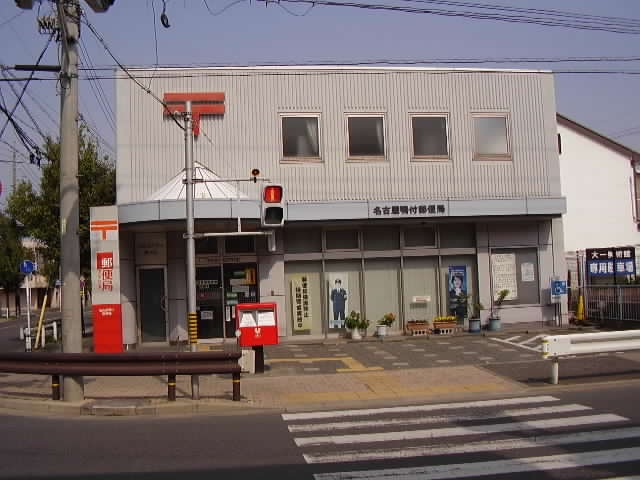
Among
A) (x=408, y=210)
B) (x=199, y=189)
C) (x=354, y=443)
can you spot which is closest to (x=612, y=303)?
(x=408, y=210)

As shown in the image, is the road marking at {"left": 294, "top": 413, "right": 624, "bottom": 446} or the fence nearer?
the road marking at {"left": 294, "top": 413, "right": 624, "bottom": 446}

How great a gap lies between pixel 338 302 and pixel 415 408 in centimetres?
942

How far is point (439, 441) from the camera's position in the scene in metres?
8.34

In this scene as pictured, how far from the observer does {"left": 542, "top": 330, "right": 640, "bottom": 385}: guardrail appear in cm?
1216

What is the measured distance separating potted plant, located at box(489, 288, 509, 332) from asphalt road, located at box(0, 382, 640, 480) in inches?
357

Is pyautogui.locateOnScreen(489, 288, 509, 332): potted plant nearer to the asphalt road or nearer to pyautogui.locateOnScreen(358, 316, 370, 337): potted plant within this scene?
pyautogui.locateOnScreen(358, 316, 370, 337): potted plant

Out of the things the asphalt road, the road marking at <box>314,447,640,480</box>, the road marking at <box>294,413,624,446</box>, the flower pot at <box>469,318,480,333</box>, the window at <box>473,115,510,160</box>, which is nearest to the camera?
the road marking at <box>314,447,640,480</box>

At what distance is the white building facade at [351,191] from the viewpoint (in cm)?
1931

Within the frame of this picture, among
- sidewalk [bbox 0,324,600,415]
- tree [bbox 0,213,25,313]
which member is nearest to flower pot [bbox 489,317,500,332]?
sidewalk [bbox 0,324,600,415]

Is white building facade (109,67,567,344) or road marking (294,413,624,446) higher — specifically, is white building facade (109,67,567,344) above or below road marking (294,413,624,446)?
above

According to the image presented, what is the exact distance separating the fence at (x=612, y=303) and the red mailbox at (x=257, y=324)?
38.3 feet

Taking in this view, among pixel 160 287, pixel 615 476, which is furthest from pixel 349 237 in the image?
pixel 615 476

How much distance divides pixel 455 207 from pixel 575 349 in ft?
25.3

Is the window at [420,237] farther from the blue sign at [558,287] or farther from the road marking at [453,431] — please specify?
the road marking at [453,431]
